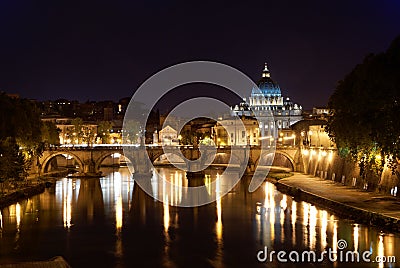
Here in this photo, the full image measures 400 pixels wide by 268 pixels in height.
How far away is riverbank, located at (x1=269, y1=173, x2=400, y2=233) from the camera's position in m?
29.4

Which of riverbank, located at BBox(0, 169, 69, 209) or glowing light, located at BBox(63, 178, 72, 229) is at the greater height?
riverbank, located at BBox(0, 169, 69, 209)

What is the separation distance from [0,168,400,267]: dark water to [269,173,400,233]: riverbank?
0.67 meters

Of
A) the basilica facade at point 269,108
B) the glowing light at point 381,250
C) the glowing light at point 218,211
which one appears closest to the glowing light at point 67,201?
the glowing light at point 218,211

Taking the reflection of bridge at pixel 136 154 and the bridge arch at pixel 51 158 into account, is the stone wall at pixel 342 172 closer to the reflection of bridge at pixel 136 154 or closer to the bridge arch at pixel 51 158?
the reflection of bridge at pixel 136 154

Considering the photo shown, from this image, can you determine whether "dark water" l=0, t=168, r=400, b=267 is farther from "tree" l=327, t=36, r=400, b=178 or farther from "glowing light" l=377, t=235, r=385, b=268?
"tree" l=327, t=36, r=400, b=178

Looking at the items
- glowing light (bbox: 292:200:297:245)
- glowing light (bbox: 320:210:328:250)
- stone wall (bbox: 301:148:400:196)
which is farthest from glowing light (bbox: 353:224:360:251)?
stone wall (bbox: 301:148:400:196)

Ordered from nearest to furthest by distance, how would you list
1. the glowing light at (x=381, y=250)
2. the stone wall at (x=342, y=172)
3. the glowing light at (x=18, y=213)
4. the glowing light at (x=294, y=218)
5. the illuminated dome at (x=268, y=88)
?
the glowing light at (x=381, y=250) < the glowing light at (x=294, y=218) < the glowing light at (x=18, y=213) < the stone wall at (x=342, y=172) < the illuminated dome at (x=268, y=88)

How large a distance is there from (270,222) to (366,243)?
26.1 feet

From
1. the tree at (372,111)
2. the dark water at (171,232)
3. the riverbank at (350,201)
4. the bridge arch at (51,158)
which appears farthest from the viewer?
the bridge arch at (51,158)

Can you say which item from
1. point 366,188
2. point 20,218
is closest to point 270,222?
point 366,188

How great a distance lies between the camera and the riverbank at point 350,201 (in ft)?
96.6

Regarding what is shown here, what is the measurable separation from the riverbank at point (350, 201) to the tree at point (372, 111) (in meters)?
1.84

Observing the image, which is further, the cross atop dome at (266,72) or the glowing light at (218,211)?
the cross atop dome at (266,72)

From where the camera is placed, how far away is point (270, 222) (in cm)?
3397
